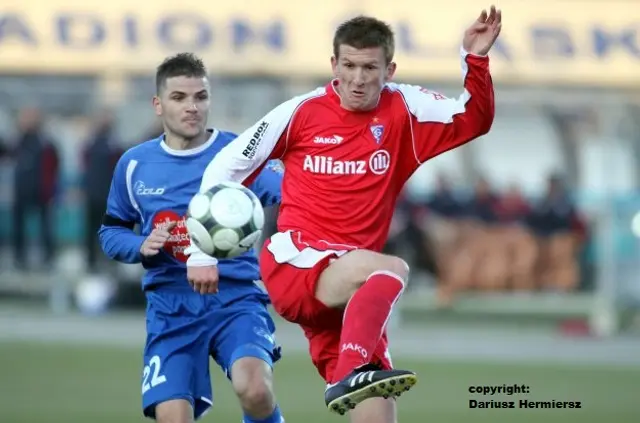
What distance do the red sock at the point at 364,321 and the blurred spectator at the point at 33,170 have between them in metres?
12.8

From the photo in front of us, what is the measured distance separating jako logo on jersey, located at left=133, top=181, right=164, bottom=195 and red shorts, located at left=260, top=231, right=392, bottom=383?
2.82 feet

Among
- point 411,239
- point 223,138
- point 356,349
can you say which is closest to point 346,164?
point 356,349

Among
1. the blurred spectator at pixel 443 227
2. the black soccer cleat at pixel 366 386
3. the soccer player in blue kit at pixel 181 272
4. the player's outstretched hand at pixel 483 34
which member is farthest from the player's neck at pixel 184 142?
the blurred spectator at pixel 443 227

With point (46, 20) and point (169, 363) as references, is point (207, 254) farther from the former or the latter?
point (46, 20)

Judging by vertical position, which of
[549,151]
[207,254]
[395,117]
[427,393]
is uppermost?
[549,151]

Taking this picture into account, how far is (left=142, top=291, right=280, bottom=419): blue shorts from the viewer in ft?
24.6

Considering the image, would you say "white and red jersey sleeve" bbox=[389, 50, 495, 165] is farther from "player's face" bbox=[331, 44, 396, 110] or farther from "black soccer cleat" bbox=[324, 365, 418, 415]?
"black soccer cleat" bbox=[324, 365, 418, 415]

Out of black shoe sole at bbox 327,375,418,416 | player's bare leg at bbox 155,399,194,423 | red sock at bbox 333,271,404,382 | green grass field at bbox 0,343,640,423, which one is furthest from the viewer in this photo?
green grass field at bbox 0,343,640,423

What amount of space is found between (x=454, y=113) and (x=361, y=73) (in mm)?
512

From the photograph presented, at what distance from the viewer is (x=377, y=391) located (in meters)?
6.42

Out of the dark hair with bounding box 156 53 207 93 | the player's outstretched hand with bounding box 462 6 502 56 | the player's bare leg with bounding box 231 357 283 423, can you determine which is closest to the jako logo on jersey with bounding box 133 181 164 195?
the dark hair with bounding box 156 53 207 93

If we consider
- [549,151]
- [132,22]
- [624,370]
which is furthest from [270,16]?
[549,151]

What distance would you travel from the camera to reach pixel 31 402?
36.9ft

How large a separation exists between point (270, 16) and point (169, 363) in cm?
1253
